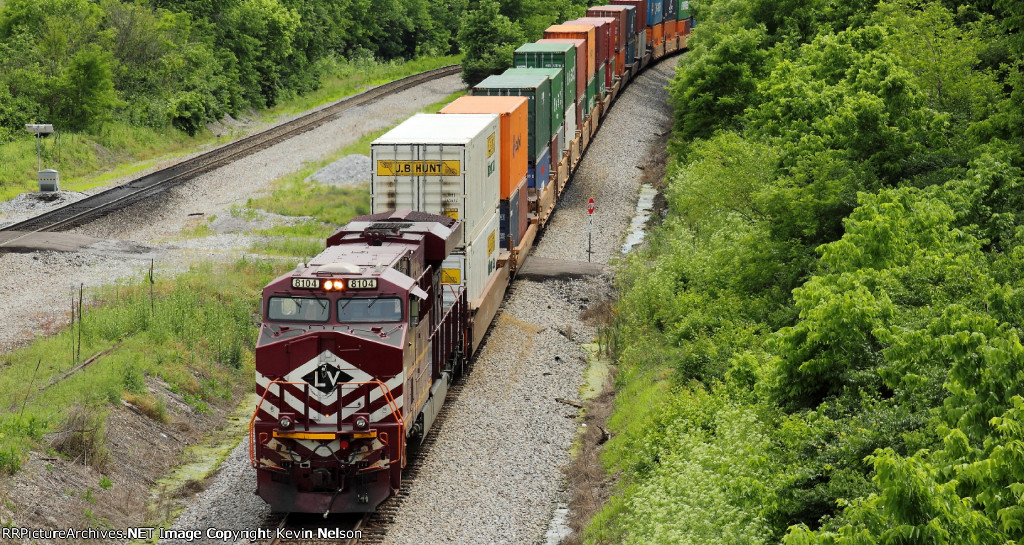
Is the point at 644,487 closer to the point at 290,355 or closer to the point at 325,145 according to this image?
the point at 290,355

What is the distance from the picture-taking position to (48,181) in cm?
3922

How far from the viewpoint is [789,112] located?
→ 25.3 meters

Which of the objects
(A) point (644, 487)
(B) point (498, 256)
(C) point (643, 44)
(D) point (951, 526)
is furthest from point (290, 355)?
(C) point (643, 44)

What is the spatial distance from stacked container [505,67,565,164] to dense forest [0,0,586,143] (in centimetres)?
2388

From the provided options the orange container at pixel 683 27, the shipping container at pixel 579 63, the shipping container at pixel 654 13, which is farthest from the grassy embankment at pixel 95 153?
the orange container at pixel 683 27

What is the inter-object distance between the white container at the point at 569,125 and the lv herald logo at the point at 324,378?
26.3 m

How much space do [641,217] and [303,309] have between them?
1047 inches

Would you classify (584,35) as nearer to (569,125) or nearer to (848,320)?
(569,125)

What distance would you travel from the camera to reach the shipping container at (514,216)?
96.1 ft

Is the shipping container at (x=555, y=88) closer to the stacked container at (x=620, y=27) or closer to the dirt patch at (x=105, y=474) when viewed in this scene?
the stacked container at (x=620, y=27)

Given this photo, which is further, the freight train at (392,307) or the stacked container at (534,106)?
the stacked container at (534,106)

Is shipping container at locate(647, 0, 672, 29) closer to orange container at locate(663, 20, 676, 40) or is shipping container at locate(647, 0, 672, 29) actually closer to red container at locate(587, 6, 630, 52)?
orange container at locate(663, 20, 676, 40)

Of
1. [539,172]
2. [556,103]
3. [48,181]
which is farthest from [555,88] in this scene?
[48,181]

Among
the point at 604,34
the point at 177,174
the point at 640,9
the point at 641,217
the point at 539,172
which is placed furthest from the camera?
the point at 640,9
